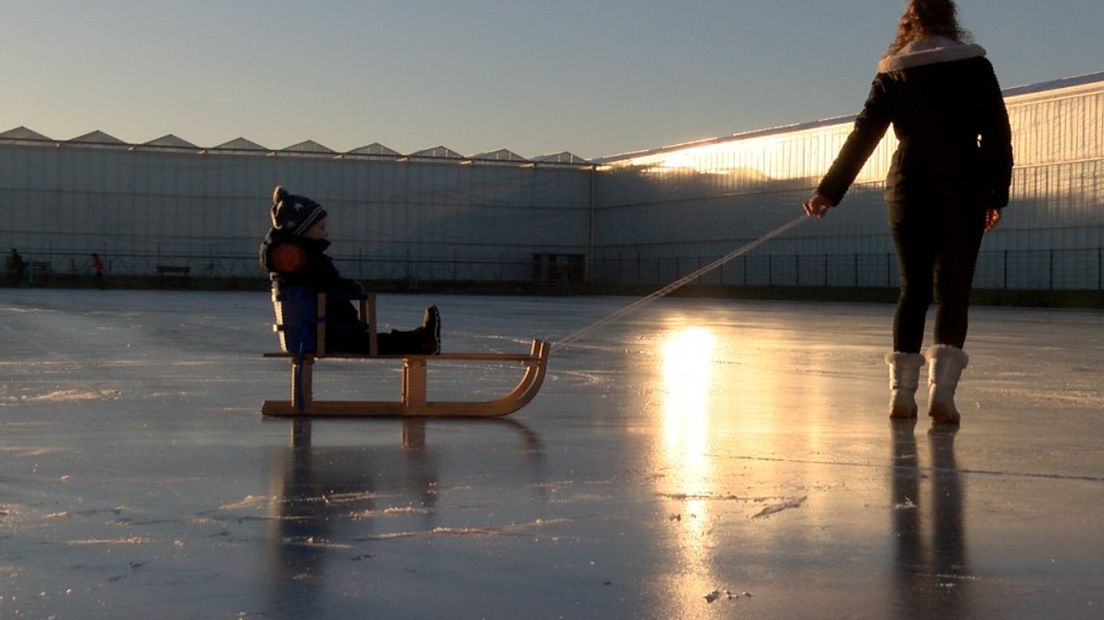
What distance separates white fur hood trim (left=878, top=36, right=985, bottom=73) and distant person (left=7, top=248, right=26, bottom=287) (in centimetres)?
5517

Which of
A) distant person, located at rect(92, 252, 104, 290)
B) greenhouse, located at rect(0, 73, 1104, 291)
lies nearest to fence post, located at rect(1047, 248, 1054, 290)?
greenhouse, located at rect(0, 73, 1104, 291)

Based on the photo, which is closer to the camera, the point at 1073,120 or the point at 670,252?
the point at 1073,120

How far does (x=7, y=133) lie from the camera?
220ft

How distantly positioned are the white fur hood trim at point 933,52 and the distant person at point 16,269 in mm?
55167

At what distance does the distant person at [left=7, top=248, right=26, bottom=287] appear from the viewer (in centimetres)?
5844

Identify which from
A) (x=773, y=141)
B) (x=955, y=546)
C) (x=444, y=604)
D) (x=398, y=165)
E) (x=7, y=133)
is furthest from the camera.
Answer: (x=398, y=165)

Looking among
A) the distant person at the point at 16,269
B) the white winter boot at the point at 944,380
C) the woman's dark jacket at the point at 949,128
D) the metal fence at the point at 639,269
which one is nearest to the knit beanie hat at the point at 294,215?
the woman's dark jacket at the point at 949,128

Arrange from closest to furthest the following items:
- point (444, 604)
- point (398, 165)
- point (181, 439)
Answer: point (444, 604) → point (181, 439) → point (398, 165)

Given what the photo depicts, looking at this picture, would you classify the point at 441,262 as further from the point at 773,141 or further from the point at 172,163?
the point at 773,141

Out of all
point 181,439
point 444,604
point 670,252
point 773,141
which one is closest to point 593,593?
point 444,604

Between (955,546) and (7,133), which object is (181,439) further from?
(7,133)

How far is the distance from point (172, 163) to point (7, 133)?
711 centimetres

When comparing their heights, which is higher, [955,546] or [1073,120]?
[1073,120]

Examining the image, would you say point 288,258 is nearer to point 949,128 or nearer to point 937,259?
point 937,259
